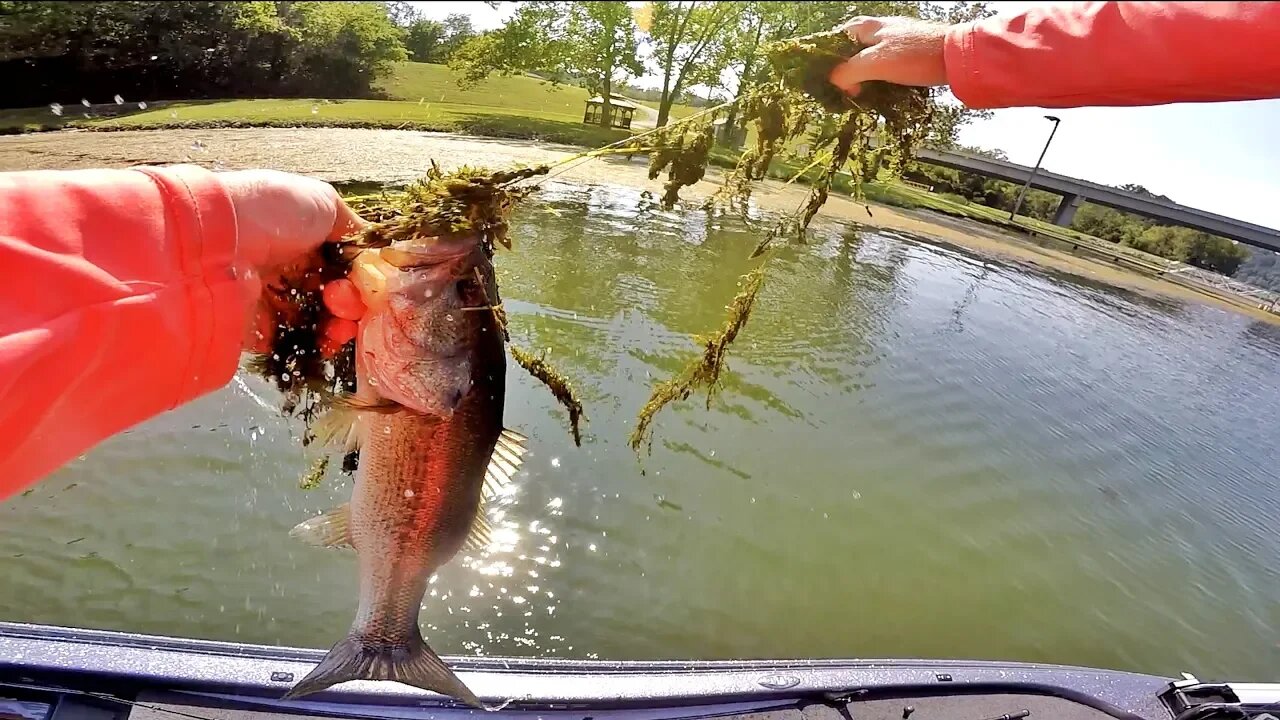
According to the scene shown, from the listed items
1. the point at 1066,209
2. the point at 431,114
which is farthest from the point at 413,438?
the point at 1066,209

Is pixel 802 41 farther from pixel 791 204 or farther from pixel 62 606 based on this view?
pixel 791 204

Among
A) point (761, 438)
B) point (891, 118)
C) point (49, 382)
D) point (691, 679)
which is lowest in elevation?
point (761, 438)

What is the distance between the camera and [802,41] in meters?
3.40

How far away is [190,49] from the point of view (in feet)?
68.6

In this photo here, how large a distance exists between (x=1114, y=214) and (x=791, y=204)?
5432cm

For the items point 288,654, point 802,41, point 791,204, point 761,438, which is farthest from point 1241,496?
point 791,204

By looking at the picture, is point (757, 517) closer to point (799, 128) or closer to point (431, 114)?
point (799, 128)

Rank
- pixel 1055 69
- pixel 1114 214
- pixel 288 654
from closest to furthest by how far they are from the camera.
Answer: pixel 1055 69 → pixel 288 654 → pixel 1114 214

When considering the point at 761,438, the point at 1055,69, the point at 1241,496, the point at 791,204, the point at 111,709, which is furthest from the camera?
the point at 791,204

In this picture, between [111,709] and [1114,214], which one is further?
[1114,214]

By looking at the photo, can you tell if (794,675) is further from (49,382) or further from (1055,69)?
(49,382)

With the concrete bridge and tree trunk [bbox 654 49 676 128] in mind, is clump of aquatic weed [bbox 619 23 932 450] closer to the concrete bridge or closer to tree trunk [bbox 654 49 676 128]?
tree trunk [bbox 654 49 676 128]

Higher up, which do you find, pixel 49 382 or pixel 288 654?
pixel 49 382

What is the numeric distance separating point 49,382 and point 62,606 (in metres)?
4.52
